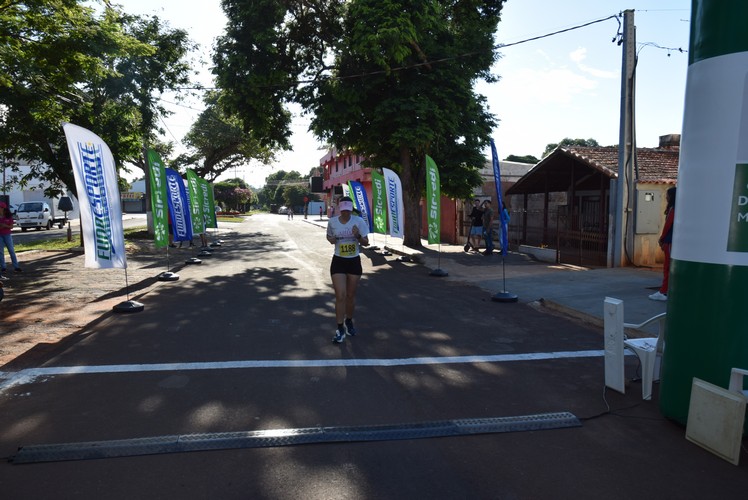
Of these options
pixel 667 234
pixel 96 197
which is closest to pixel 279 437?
pixel 96 197

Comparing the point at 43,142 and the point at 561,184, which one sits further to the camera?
the point at 561,184

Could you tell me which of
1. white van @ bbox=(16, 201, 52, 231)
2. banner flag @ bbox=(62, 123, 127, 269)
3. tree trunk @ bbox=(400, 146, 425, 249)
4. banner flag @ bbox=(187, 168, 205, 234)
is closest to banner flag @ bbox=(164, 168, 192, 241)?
banner flag @ bbox=(187, 168, 205, 234)

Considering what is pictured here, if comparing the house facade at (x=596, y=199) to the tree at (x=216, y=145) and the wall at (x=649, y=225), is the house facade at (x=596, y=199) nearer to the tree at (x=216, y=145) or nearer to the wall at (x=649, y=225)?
the wall at (x=649, y=225)

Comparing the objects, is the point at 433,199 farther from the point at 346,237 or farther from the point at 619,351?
the point at 619,351

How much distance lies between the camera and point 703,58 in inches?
154

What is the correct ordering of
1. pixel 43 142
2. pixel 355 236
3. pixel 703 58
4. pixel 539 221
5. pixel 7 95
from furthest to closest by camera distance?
pixel 539 221 → pixel 43 142 → pixel 7 95 → pixel 355 236 → pixel 703 58

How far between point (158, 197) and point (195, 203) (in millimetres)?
6562

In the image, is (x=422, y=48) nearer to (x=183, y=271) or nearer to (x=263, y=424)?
(x=183, y=271)

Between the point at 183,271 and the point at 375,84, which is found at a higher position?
the point at 375,84

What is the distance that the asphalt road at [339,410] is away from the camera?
3275 millimetres

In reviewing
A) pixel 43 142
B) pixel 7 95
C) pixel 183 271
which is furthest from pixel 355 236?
pixel 43 142

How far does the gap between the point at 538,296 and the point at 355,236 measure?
509 cm

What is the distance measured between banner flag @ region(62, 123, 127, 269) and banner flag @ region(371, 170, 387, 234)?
1033cm

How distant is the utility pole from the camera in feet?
43.9
